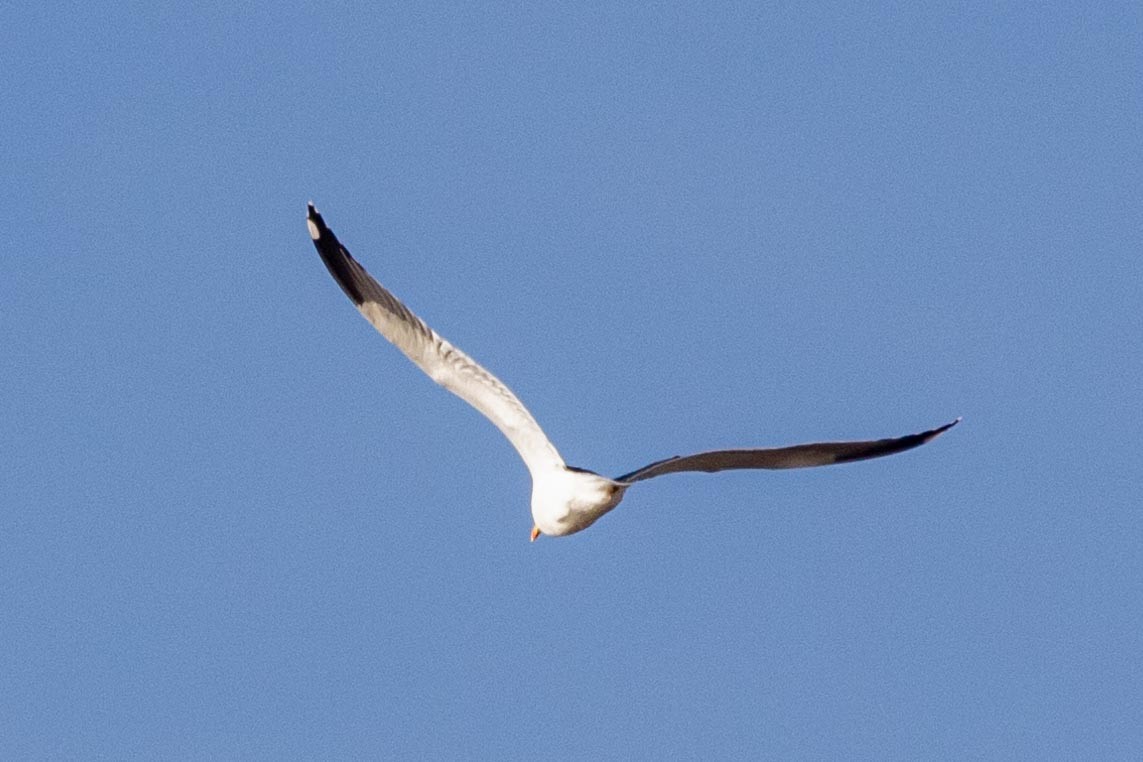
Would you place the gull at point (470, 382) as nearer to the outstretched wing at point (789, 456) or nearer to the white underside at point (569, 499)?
the white underside at point (569, 499)

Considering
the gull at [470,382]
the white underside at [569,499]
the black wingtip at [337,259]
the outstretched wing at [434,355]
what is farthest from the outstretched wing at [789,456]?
the black wingtip at [337,259]

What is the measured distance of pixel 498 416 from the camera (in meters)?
18.3

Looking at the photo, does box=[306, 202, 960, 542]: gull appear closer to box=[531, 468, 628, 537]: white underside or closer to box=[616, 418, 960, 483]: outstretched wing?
box=[531, 468, 628, 537]: white underside

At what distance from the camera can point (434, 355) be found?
18250 mm

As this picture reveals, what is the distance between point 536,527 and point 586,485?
122 centimetres

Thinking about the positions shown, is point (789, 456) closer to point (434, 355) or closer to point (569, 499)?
point (569, 499)

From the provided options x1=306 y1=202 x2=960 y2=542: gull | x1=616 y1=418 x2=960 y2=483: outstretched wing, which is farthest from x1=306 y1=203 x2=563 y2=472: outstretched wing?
x1=616 y1=418 x2=960 y2=483: outstretched wing

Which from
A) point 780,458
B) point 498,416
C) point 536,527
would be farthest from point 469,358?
point 780,458

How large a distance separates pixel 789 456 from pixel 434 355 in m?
4.54

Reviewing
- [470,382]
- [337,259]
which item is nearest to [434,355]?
[470,382]

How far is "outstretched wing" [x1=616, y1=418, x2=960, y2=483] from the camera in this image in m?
14.6

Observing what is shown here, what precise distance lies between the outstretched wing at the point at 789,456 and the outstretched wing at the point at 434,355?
7.80 ft

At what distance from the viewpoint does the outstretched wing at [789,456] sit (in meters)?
14.6

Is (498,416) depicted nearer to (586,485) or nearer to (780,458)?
(586,485)
